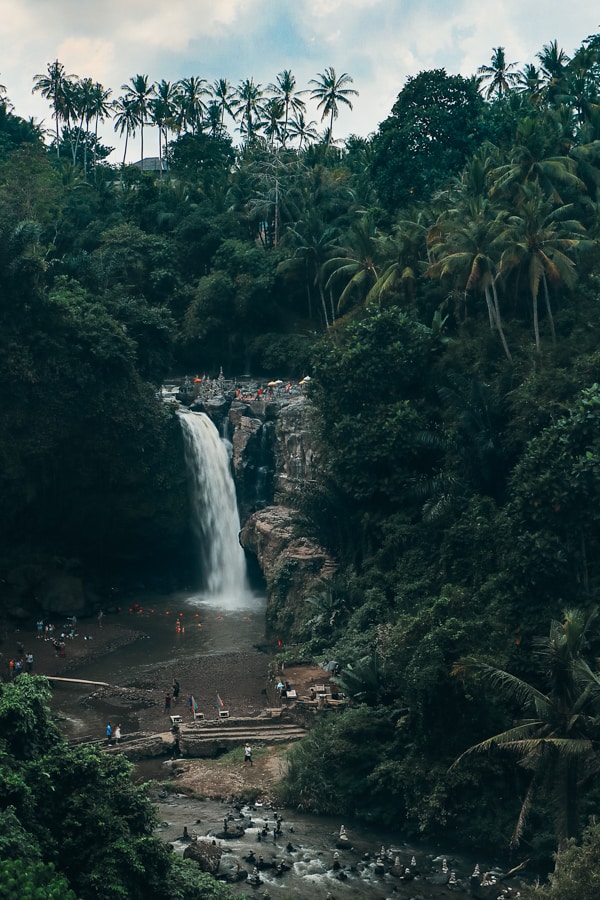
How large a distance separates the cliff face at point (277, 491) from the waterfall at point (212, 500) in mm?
653

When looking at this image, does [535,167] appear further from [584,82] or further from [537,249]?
[584,82]

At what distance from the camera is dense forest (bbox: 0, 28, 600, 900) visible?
29.9m

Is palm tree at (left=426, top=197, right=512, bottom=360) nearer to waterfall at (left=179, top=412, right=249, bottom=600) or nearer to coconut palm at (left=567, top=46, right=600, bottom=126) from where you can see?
coconut palm at (left=567, top=46, right=600, bottom=126)

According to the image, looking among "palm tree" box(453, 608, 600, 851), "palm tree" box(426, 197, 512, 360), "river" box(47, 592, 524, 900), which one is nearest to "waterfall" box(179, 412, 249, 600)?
"palm tree" box(426, 197, 512, 360)

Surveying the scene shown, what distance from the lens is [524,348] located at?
43.5m

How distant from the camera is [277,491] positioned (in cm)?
5412

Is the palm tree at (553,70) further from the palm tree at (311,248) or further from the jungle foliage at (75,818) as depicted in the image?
the jungle foliage at (75,818)

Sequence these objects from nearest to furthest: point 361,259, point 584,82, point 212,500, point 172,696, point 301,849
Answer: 1. point 301,849
2. point 172,696
3. point 584,82
4. point 361,259
5. point 212,500

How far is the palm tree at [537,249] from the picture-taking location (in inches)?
1630

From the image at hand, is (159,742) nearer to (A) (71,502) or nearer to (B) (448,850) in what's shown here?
(B) (448,850)

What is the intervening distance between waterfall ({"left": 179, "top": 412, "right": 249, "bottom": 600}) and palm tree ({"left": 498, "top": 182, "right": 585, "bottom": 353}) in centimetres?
1886

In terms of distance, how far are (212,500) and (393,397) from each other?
14.5 metres

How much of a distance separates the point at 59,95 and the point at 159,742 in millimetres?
63771

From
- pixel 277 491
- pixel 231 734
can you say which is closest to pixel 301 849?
pixel 231 734
